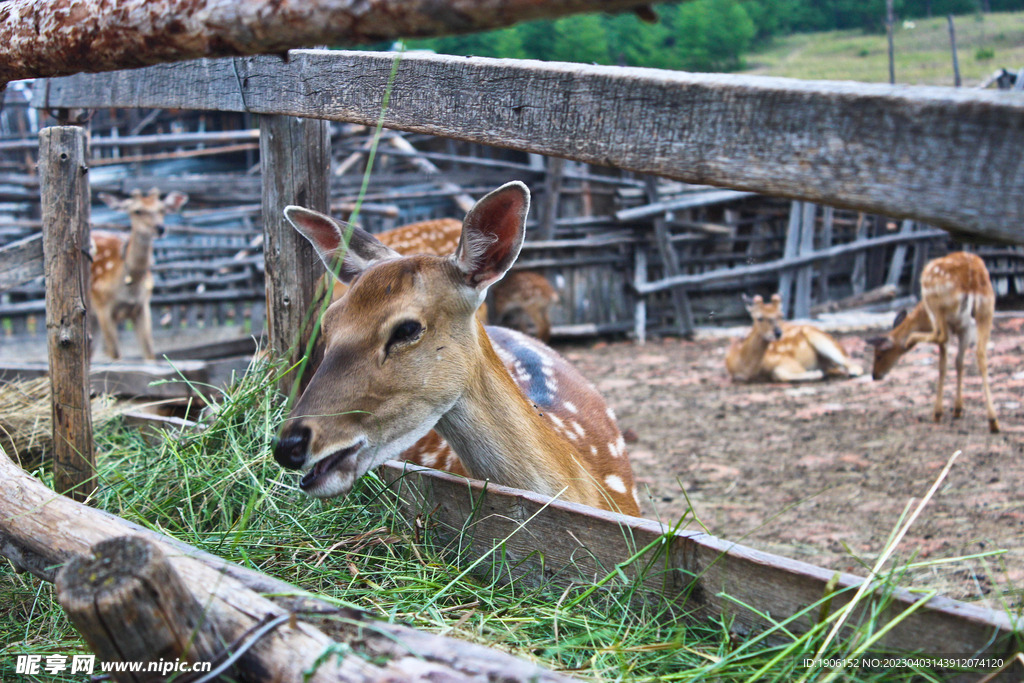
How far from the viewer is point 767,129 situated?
1.48 meters

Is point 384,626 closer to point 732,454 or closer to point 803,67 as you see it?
point 732,454

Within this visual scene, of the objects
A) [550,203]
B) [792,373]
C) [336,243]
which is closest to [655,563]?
[336,243]

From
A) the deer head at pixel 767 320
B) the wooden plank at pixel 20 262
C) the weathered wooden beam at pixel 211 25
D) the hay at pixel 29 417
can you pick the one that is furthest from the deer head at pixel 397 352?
the deer head at pixel 767 320

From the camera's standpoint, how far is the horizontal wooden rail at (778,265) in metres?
11.7

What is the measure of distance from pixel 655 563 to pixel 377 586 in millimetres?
766

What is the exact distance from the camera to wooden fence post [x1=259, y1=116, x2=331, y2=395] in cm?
332

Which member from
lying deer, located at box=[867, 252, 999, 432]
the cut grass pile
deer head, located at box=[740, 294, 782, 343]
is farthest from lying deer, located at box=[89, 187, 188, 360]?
lying deer, located at box=[867, 252, 999, 432]

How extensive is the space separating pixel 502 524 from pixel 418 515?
32 cm

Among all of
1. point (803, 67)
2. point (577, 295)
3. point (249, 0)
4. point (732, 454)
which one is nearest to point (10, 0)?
point (249, 0)

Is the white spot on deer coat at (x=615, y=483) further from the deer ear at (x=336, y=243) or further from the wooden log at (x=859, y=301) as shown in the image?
the wooden log at (x=859, y=301)

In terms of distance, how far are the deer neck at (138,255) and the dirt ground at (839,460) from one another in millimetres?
5212

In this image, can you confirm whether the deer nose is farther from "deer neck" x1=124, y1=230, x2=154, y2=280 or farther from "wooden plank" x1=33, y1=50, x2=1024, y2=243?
"deer neck" x1=124, y1=230, x2=154, y2=280

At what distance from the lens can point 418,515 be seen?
2510 millimetres

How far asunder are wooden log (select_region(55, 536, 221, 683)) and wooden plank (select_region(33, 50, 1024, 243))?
4.08 ft
